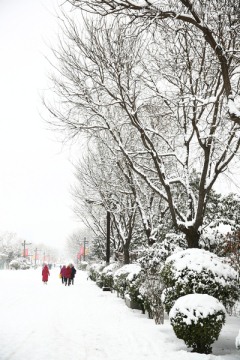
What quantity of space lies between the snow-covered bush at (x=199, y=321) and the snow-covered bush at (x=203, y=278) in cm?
79

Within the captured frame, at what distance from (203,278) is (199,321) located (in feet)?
4.00

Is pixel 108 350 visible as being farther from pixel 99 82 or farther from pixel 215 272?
pixel 99 82

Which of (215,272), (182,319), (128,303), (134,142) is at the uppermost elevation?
(134,142)

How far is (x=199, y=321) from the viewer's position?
18.1 feet

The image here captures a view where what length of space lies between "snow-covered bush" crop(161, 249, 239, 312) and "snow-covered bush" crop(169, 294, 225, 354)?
79 cm

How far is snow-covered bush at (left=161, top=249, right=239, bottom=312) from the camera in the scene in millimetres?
6570

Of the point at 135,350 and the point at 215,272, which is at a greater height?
the point at 215,272

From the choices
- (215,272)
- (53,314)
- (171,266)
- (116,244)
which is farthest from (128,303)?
(116,244)

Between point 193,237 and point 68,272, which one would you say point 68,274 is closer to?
point 68,272

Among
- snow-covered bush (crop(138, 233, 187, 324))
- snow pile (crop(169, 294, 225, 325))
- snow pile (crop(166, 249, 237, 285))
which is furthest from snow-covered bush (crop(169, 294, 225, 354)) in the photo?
snow-covered bush (crop(138, 233, 187, 324))

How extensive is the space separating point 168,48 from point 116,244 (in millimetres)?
20274

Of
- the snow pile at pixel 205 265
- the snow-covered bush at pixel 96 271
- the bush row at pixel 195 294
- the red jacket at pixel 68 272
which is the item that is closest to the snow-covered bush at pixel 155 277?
the bush row at pixel 195 294

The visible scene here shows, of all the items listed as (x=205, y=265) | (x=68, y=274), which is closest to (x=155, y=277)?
(x=205, y=265)

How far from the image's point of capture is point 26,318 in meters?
8.62
